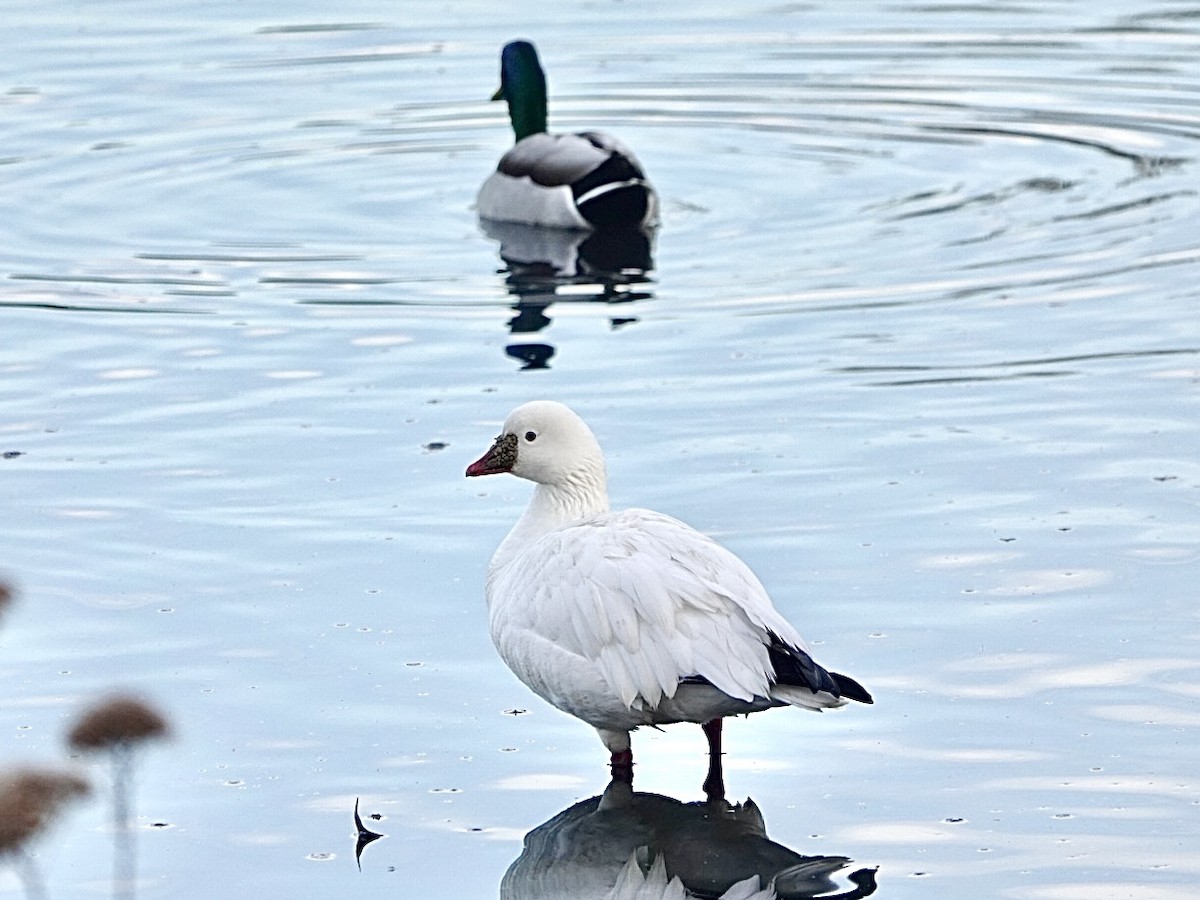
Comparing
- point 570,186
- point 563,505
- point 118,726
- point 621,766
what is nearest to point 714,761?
point 621,766

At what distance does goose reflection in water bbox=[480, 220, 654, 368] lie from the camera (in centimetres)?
1134

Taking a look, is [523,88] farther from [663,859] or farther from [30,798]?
[30,798]

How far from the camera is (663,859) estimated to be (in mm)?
5496

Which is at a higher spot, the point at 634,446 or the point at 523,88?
the point at 523,88

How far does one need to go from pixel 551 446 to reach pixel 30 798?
4000 millimetres

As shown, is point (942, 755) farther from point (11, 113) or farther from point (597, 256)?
point (11, 113)

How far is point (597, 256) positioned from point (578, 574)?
784 cm

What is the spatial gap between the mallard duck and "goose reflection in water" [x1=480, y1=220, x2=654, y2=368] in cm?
10

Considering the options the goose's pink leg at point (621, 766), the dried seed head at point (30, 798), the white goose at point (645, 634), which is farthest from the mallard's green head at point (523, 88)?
the dried seed head at point (30, 798)

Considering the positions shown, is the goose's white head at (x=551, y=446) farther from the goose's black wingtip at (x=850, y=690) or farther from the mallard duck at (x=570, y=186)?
the mallard duck at (x=570, y=186)

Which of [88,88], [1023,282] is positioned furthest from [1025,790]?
[88,88]

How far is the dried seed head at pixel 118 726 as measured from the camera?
2.93 metres

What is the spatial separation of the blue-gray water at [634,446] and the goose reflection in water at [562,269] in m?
0.10

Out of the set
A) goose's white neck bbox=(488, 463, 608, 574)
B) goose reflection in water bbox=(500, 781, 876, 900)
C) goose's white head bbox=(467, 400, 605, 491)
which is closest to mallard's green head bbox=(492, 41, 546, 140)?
goose's white head bbox=(467, 400, 605, 491)
